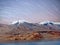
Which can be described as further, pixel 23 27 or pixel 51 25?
pixel 51 25

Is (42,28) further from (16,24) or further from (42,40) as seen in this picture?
(16,24)

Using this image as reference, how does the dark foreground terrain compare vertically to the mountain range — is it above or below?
below

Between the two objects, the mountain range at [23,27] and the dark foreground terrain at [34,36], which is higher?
the mountain range at [23,27]

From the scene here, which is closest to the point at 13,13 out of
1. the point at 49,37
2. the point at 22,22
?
the point at 22,22

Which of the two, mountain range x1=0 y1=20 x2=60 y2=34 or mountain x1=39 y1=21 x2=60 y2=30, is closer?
mountain range x1=0 y1=20 x2=60 y2=34

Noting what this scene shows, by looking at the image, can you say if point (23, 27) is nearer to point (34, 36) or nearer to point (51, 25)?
point (34, 36)

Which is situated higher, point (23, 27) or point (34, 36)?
point (23, 27)

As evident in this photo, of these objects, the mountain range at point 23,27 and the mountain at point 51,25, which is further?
the mountain at point 51,25

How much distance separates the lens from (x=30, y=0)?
2812mm

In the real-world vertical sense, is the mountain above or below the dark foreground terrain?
above

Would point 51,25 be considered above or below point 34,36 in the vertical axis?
above

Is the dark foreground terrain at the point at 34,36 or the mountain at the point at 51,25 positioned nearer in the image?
the dark foreground terrain at the point at 34,36

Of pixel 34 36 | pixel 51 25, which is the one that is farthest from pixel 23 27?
pixel 51 25

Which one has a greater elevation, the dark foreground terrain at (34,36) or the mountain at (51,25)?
the mountain at (51,25)
